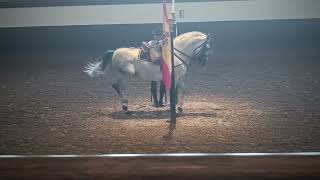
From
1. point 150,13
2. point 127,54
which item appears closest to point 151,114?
point 127,54

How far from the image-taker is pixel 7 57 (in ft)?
16.6

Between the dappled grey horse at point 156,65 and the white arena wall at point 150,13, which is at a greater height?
the white arena wall at point 150,13

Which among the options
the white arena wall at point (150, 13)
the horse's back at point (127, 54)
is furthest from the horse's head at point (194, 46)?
the white arena wall at point (150, 13)

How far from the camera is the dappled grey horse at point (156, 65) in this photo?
3.24m

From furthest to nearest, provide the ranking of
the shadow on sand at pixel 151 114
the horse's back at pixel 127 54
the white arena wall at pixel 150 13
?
the white arena wall at pixel 150 13, the horse's back at pixel 127 54, the shadow on sand at pixel 151 114

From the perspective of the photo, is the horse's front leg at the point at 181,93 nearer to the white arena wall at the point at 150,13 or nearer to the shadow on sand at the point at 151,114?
the shadow on sand at the point at 151,114

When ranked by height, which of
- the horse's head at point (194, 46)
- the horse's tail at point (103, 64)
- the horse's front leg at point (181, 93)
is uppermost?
the horse's head at point (194, 46)

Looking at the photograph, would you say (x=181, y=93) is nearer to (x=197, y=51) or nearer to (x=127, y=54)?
(x=197, y=51)

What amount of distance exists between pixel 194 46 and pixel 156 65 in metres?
0.31

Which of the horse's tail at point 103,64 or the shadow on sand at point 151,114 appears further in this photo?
the horse's tail at point 103,64

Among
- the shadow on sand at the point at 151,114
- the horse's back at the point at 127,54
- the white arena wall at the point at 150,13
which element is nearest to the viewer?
the shadow on sand at the point at 151,114

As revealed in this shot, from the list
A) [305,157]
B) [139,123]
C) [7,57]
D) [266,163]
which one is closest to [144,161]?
[266,163]

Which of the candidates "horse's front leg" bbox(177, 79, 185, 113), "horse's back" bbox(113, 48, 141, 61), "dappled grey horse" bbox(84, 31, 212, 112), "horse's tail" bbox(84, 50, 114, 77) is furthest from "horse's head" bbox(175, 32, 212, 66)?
"horse's tail" bbox(84, 50, 114, 77)

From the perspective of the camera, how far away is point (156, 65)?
329 cm
